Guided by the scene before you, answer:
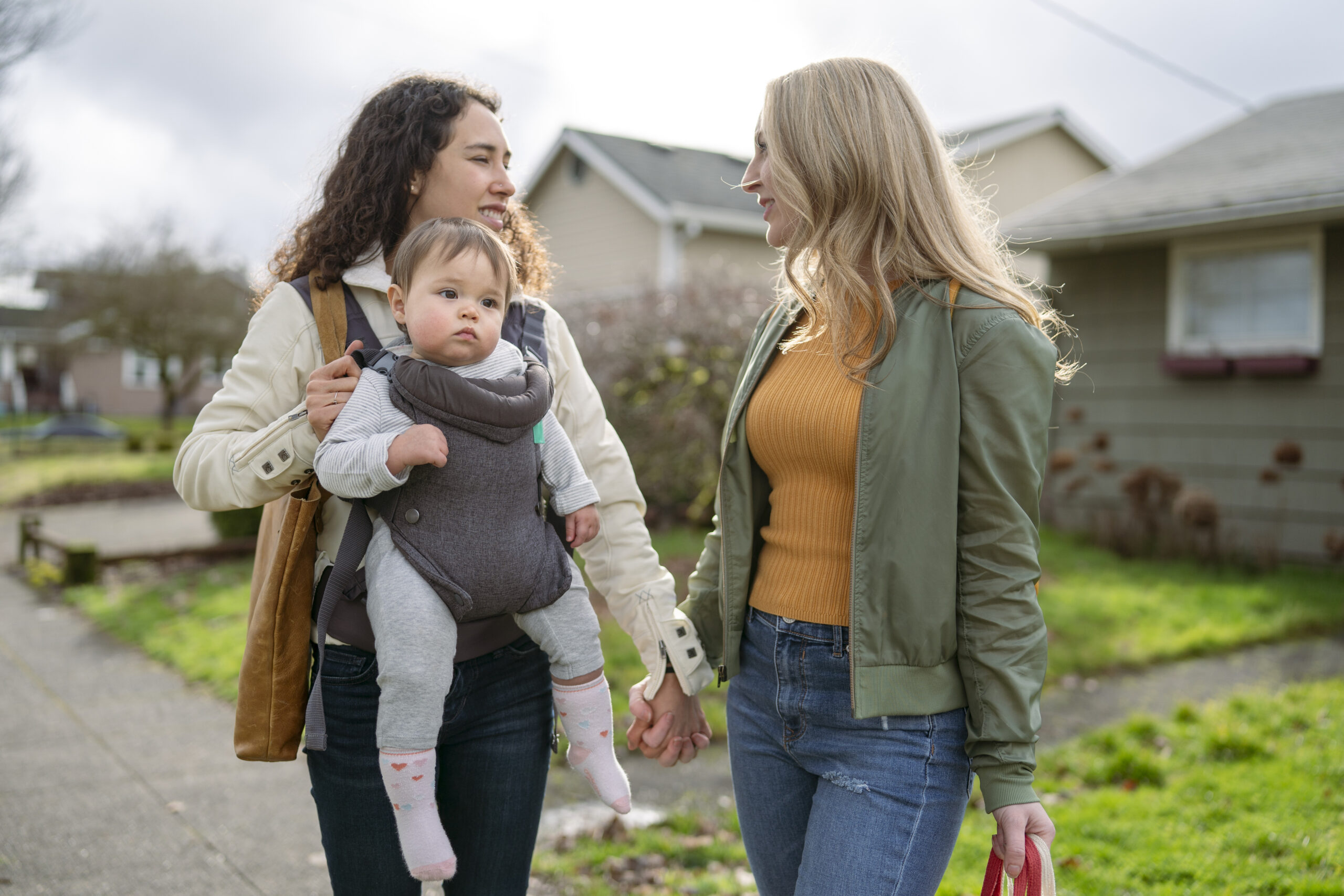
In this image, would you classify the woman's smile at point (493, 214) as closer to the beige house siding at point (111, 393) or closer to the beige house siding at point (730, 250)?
the beige house siding at point (730, 250)

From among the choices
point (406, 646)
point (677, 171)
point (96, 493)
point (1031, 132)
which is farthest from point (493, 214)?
point (1031, 132)

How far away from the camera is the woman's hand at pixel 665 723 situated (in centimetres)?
224

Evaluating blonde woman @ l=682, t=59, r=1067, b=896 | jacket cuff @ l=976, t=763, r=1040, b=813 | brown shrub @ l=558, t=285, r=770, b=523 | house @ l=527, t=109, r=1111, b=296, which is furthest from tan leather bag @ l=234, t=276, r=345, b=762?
house @ l=527, t=109, r=1111, b=296

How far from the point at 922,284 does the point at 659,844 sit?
8.57ft

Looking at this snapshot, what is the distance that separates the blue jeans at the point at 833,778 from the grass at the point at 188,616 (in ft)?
14.6

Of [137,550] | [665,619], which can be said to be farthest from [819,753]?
[137,550]

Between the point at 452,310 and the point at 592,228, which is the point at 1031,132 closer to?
the point at 592,228

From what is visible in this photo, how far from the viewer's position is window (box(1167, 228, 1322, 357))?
8.76 meters

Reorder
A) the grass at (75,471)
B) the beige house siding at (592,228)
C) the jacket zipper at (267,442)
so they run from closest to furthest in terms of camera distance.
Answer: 1. the jacket zipper at (267,442)
2. the beige house siding at (592,228)
3. the grass at (75,471)

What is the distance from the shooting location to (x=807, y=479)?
1.98 meters

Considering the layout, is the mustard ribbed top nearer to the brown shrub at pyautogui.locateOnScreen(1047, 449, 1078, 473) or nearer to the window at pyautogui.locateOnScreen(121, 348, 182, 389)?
the brown shrub at pyautogui.locateOnScreen(1047, 449, 1078, 473)

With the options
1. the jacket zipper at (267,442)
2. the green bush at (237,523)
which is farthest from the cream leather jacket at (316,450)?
the green bush at (237,523)

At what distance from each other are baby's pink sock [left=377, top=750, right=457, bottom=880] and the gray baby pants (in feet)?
0.09

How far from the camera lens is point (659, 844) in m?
3.72
